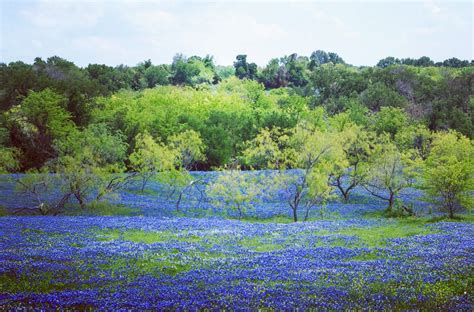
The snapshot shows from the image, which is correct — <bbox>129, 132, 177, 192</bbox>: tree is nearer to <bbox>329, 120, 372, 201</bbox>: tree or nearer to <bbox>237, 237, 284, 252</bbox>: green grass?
<bbox>329, 120, 372, 201</bbox>: tree

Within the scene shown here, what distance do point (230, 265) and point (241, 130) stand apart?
39.2m

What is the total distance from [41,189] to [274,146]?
15.0 metres

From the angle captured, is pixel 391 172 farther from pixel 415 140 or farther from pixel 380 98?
pixel 380 98

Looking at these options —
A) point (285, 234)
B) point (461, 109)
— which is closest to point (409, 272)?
point (285, 234)

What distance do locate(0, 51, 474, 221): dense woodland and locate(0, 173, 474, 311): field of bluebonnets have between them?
5.76 meters

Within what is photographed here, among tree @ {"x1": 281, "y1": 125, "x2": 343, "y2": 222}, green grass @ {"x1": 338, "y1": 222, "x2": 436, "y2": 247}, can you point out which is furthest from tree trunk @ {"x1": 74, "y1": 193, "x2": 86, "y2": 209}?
green grass @ {"x1": 338, "y1": 222, "x2": 436, "y2": 247}

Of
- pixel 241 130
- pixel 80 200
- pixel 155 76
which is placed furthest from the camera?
pixel 155 76

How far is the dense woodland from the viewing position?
1144 inches

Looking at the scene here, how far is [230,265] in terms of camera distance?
14.8m

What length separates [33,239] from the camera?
17.9m

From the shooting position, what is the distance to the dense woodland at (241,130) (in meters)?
29.1

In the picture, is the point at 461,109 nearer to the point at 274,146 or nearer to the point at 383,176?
the point at 383,176

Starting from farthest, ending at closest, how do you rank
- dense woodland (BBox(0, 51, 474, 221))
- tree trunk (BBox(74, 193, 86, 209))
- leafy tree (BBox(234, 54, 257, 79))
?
1. leafy tree (BBox(234, 54, 257, 79))
2. dense woodland (BBox(0, 51, 474, 221))
3. tree trunk (BBox(74, 193, 86, 209))

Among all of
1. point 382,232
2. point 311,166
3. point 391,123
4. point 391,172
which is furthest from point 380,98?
point 382,232
